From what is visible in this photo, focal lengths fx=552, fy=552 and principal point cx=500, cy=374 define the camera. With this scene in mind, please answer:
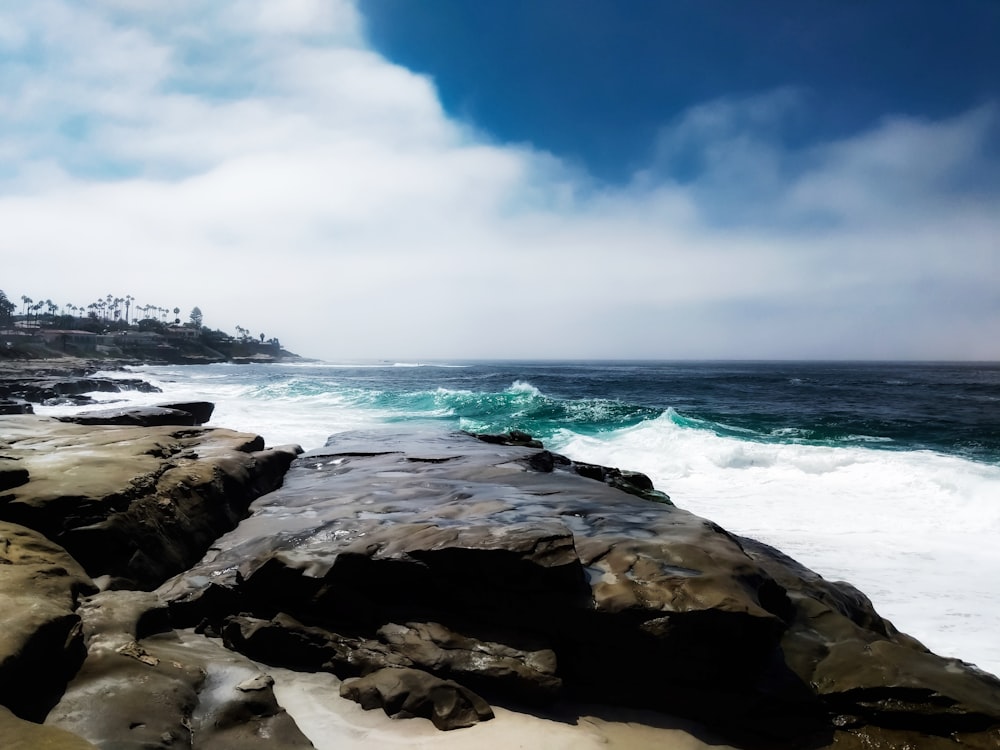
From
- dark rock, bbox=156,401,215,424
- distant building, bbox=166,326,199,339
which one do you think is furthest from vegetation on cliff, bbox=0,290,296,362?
dark rock, bbox=156,401,215,424

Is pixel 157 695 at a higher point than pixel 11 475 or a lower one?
lower

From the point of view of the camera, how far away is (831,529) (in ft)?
31.5

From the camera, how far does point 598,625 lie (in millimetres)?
4023

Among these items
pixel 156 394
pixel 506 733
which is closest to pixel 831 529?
pixel 506 733

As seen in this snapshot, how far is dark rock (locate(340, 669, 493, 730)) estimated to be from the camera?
365cm

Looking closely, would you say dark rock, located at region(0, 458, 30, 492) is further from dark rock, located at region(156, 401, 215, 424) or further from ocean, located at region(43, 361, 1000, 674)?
dark rock, located at region(156, 401, 215, 424)

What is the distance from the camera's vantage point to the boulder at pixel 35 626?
284cm

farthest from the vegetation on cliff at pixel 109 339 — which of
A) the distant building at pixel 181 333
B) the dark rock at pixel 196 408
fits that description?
the dark rock at pixel 196 408

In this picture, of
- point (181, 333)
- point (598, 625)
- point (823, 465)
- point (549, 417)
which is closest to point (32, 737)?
point (598, 625)

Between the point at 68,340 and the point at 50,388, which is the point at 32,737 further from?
the point at 68,340

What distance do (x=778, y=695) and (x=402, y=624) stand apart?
2.78 meters

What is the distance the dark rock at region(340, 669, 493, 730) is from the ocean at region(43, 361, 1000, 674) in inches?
192

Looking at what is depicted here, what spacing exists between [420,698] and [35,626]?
2.29m

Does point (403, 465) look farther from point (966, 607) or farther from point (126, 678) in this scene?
point (966, 607)
